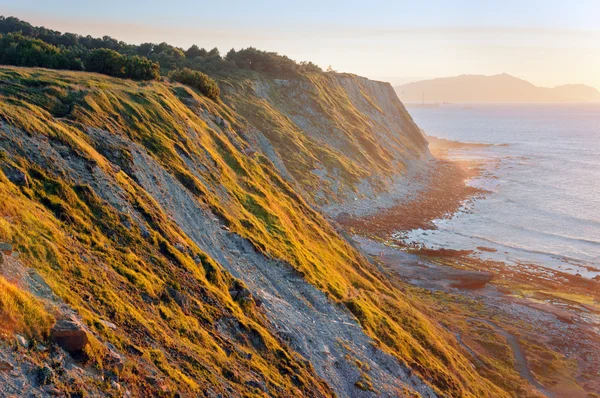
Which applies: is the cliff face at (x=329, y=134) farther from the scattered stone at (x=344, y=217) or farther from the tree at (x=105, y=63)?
the tree at (x=105, y=63)

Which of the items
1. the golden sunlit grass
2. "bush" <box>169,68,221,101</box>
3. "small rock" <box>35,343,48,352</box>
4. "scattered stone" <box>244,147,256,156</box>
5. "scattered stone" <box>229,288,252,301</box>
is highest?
"bush" <box>169,68,221,101</box>

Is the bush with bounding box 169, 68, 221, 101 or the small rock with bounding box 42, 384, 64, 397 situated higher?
the bush with bounding box 169, 68, 221, 101

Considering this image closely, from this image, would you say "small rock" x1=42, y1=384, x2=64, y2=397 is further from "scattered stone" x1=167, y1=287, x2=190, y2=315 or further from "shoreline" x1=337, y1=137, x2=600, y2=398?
"shoreline" x1=337, y1=137, x2=600, y2=398

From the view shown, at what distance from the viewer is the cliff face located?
72.9 m

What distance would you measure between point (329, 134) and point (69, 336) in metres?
79.2

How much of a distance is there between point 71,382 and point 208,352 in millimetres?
5970

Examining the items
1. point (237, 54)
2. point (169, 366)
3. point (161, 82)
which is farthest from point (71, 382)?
point (237, 54)

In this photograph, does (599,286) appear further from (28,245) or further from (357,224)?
(28,245)

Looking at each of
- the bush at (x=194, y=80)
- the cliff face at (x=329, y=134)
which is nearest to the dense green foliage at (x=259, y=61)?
the cliff face at (x=329, y=134)

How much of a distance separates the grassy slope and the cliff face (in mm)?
18982

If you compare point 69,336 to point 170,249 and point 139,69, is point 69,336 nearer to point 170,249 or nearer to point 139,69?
point 170,249

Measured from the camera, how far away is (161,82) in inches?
1937

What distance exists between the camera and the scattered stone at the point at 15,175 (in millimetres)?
18812

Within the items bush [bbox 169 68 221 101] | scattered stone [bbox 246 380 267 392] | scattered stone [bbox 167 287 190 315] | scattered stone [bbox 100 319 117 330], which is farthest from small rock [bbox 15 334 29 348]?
bush [bbox 169 68 221 101]
